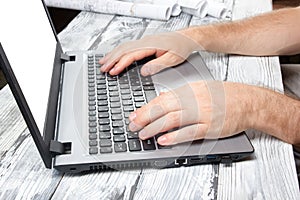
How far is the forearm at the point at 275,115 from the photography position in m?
0.66

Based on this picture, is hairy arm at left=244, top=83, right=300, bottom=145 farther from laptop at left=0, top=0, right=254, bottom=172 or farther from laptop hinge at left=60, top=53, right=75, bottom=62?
laptop hinge at left=60, top=53, right=75, bottom=62

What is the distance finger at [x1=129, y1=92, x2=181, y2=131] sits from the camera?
0.63 m

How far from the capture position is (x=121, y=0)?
3.96 ft

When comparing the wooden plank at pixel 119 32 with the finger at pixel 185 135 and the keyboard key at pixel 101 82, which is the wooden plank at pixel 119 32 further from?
the finger at pixel 185 135

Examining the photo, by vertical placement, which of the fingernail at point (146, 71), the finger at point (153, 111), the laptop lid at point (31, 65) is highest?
the laptop lid at point (31, 65)

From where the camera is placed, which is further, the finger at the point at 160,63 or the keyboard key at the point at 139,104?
the finger at the point at 160,63

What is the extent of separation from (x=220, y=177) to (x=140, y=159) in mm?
125

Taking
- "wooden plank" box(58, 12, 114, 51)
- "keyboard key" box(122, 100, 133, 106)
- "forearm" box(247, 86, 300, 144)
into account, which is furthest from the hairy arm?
"wooden plank" box(58, 12, 114, 51)

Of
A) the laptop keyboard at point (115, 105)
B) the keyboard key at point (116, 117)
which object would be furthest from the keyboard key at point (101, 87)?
the keyboard key at point (116, 117)

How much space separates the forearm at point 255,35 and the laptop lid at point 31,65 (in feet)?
1.14

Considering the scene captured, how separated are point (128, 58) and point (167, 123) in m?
0.26

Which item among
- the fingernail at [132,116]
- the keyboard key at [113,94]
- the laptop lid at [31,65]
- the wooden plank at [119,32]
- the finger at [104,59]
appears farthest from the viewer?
the wooden plank at [119,32]

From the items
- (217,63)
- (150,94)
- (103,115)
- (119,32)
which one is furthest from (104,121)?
(119,32)

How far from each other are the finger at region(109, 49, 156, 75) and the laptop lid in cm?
12
